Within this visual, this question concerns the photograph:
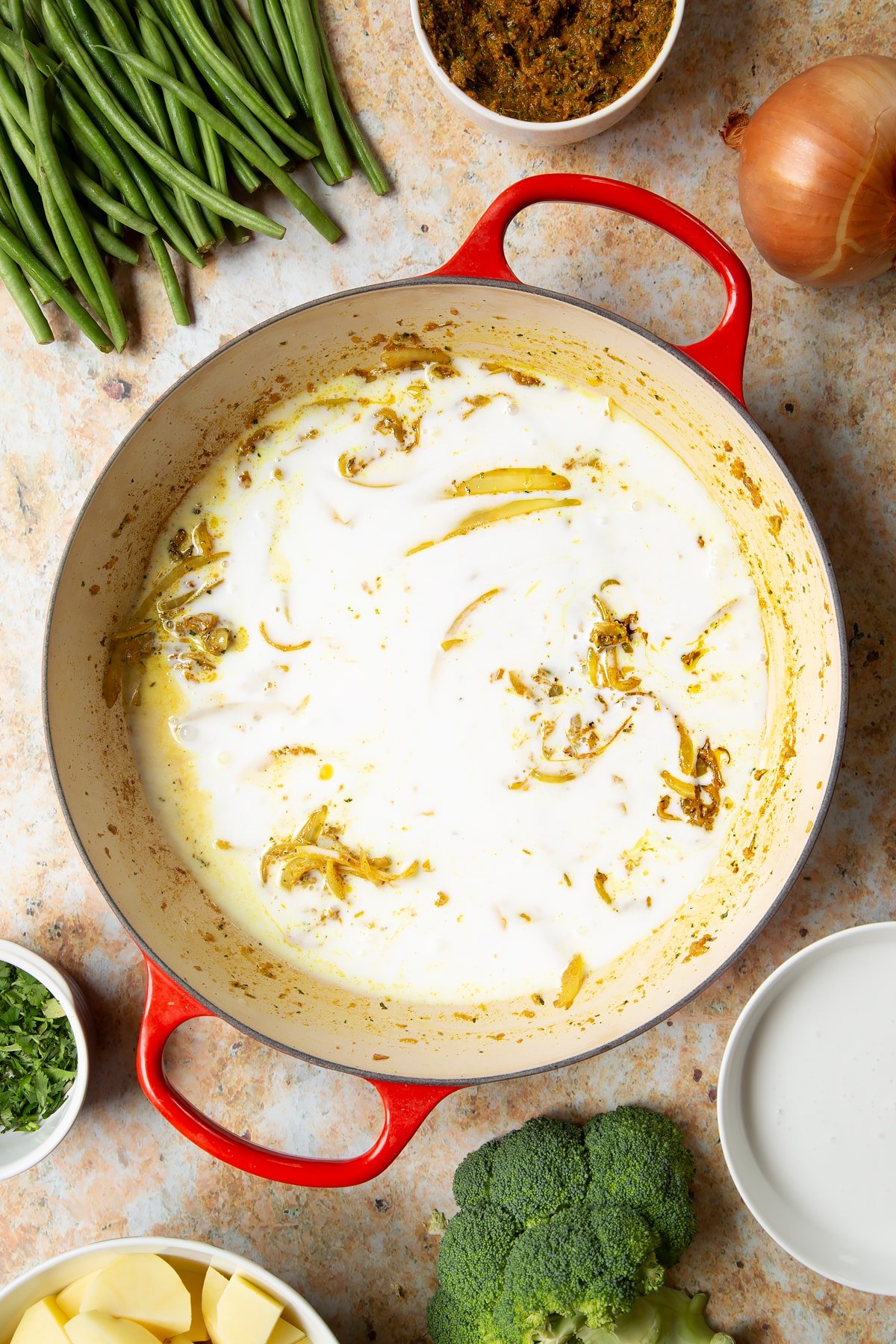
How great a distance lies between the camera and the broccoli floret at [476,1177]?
144 cm

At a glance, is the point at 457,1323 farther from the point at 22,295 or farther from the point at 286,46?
the point at 286,46

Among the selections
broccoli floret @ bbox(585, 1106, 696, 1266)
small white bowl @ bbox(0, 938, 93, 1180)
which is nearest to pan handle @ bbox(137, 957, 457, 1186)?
small white bowl @ bbox(0, 938, 93, 1180)

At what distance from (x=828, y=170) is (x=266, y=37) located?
31.0 inches

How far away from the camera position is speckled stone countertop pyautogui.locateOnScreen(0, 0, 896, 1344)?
1.43 metres

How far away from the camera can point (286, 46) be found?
1.39 metres

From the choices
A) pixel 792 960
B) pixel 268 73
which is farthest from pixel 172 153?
pixel 792 960

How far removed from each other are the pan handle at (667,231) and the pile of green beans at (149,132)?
279mm

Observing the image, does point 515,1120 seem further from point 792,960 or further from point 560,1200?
point 792,960

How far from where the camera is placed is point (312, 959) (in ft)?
4.95

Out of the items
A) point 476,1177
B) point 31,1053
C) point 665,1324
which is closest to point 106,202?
point 31,1053

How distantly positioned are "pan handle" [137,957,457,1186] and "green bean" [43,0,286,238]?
1.01 metres

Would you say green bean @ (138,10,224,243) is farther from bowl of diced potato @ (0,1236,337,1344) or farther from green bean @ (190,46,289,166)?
bowl of diced potato @ (0,1236,337,1344)

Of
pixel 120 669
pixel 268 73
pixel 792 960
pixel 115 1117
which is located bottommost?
pixel 115 1117

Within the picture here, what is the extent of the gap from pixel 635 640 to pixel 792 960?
486 millimetres
